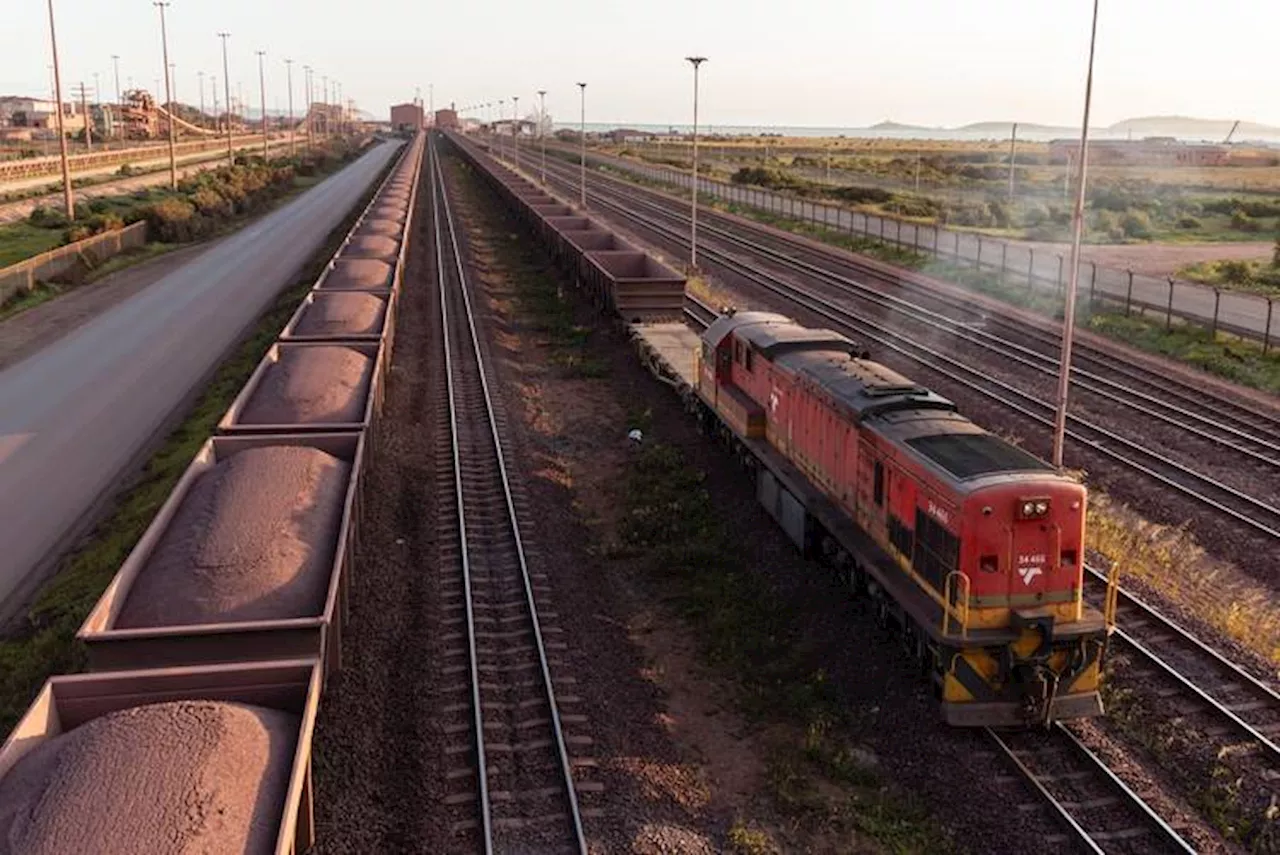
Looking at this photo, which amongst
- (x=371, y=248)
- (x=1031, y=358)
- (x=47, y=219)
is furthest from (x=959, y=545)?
(x=47, y=219)

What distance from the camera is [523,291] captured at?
151ft

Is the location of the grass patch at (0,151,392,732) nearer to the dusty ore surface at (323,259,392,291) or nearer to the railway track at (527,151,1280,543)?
the dusty ore surface at (323,259,392,291)

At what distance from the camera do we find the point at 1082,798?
11773mm

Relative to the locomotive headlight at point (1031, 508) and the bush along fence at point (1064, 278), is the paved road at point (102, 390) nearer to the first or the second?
the locomotive headlight at point (1031, 508)

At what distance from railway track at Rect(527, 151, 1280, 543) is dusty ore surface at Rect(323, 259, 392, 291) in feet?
51.2

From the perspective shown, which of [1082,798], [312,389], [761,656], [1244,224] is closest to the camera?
[1082,798]

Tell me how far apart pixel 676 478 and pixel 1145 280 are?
1287 inches

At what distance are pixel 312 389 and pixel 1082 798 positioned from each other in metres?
14.9

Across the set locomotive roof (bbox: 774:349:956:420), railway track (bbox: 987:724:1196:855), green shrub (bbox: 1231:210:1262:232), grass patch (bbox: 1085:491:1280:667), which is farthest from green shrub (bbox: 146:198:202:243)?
green shrub (bbox: 1231:210:1262:232)

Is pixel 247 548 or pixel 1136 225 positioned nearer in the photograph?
pixel 247 548

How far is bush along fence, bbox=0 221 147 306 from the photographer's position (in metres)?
42.7

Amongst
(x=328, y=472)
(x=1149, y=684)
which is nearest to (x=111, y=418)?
Result: (x=328, y=472)

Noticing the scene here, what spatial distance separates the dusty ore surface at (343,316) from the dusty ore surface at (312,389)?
3.34 meters

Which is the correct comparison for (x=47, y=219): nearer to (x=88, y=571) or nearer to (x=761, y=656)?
(x=88, y=571)
